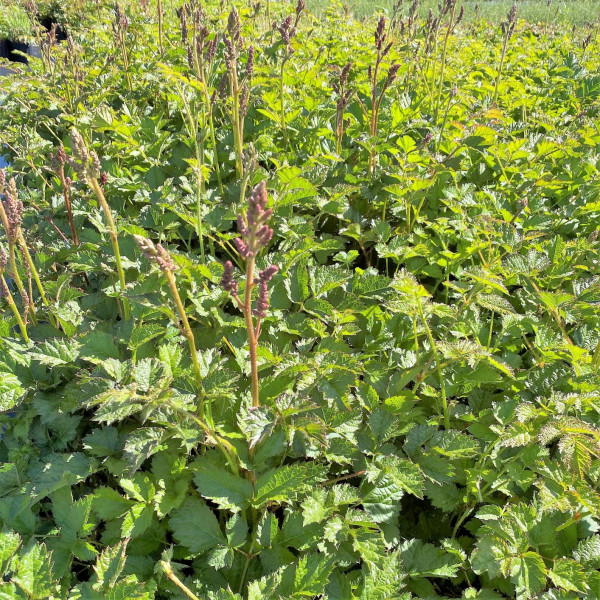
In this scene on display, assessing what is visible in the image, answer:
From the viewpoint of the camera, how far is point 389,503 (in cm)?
138

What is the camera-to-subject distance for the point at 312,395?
1567 mm

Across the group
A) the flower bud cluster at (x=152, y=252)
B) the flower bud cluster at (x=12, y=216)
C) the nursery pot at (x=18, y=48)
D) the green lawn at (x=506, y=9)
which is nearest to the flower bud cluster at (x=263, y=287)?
the flower bud cluster at (x=152, y=252)

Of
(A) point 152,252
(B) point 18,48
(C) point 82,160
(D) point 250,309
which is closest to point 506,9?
(B) point 18,48

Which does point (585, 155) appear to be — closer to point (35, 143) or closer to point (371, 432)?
point (371, 432)

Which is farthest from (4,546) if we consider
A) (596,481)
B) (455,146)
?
(455,146)

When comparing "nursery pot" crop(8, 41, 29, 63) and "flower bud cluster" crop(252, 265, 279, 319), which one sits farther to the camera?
"nursery pot" crop(8, 41, 29, 63)

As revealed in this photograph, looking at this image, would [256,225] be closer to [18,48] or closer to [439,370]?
[439,370]

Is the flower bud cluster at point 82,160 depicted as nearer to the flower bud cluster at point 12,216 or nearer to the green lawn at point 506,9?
the flower bud cluster at point 12,216

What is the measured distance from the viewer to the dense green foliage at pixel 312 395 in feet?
4.23

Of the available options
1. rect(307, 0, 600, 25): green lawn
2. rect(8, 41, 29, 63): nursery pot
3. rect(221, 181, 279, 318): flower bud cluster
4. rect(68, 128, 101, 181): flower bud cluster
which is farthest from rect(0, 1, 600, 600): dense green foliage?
rect(307, 0, 600, 25): green lawn

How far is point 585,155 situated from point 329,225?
1.31 metres

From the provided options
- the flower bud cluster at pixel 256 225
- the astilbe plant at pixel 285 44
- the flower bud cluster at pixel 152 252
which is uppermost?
the astilbe plant at pixel 285 44

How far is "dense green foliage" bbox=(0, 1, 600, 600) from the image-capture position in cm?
129

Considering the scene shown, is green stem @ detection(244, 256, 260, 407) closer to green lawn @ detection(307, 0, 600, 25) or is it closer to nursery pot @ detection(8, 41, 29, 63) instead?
nursery pot @ detection(8, 41, 29, 63)
